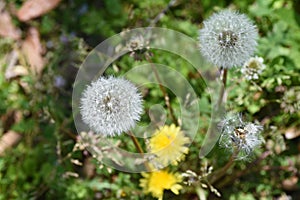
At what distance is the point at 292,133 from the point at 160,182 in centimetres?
71

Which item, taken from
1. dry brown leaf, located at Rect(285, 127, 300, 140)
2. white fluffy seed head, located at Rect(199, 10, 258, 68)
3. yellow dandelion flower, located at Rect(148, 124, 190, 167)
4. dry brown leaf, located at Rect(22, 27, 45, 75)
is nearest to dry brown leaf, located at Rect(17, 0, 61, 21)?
dry brown leaf, located at Rect(22, 27, 45, 75)

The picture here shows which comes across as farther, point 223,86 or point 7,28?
point 7,28

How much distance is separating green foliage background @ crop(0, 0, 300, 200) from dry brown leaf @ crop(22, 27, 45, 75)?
0.11 m

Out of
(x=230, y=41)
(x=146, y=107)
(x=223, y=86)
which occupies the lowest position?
(x=146, y=107)

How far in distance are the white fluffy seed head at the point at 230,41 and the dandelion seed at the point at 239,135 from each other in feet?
0.86

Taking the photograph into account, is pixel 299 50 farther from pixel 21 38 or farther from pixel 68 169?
pixel 21 38

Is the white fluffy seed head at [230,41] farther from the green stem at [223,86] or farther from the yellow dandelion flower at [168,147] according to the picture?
the yellow dandelion flower at [168,147]

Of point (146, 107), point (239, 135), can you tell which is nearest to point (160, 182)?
point (146, 107)

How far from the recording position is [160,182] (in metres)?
2.19

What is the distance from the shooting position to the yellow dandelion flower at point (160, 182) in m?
2.15

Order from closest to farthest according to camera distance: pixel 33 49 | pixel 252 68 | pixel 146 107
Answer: pixel 252 68, pixel 146 107, pixel 33 49

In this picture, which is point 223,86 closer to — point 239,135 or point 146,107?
point 239,135

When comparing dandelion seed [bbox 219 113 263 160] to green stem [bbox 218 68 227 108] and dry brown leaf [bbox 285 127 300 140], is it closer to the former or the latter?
green stem [bbox 218 68 227 108]

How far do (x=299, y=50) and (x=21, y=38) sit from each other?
177 cm
